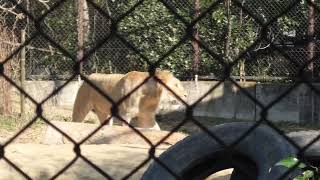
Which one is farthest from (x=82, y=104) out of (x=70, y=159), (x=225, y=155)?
(x=225, y=155)

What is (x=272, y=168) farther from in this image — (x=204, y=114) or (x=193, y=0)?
(x=204, y=114)

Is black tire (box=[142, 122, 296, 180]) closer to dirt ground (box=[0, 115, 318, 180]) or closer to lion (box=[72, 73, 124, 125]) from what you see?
dirt ground (box=[0, 115, 318, 180])

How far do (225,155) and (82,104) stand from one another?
21.7ft

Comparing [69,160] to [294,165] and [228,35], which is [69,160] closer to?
[294,165]

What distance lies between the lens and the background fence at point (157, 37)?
858cm

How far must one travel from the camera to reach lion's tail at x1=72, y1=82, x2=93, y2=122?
8.93m

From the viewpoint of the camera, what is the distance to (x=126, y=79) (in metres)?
8.37

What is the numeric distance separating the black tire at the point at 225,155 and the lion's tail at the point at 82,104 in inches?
253

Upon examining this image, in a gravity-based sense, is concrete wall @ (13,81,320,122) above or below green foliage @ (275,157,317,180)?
below

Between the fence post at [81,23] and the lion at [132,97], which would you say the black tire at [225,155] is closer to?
the lion at [132,97]

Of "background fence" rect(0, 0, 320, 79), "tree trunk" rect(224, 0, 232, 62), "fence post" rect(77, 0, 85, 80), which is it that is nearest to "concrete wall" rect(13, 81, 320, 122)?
"background fence" rect(0, 0, 320, 79)

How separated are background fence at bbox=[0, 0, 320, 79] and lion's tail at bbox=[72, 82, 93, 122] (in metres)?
0.60

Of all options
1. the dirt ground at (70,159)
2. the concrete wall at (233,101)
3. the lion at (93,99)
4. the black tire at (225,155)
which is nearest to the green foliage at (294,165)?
the black tire at (225,155)

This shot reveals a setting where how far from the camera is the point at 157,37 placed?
9203 mm
